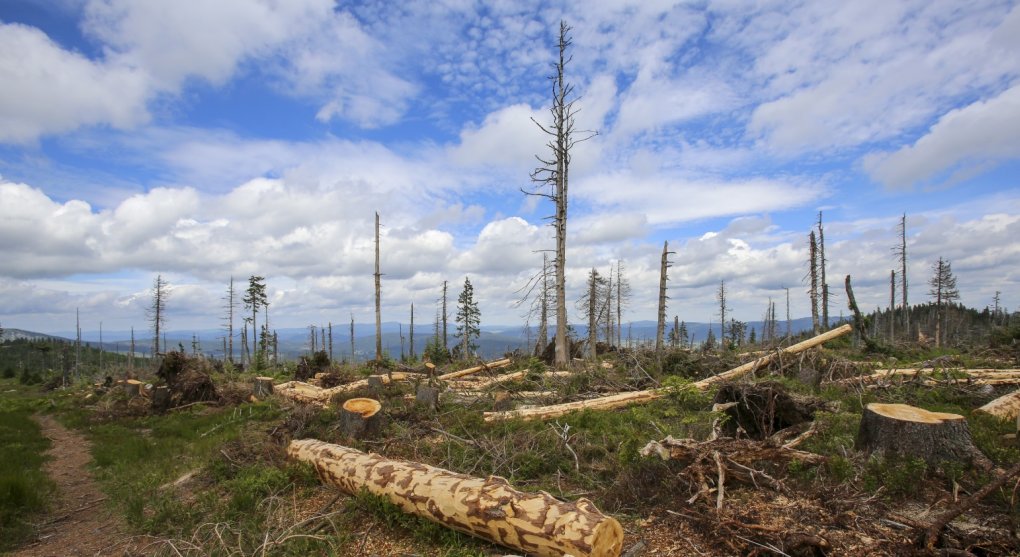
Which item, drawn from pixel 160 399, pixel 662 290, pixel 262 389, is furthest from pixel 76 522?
pixel 662 290

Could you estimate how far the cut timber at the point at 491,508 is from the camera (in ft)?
13.1

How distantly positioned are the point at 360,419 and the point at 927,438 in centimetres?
835

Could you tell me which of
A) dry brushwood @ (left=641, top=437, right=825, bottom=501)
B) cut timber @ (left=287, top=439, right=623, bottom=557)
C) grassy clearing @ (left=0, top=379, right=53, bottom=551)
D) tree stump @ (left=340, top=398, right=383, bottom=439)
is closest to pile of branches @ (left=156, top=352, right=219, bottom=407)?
grassy clearing @ (left=0, top=379, right=53, bottom=551)

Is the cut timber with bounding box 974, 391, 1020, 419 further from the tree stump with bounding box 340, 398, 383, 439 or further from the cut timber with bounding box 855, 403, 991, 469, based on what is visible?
the tree stump with bounding box 340, 398, 383, 439

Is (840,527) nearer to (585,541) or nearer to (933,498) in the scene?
(933,498)

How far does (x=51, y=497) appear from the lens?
8039 mm

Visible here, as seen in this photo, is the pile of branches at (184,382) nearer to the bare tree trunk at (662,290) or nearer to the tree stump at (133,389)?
the tree stump at (133,389)

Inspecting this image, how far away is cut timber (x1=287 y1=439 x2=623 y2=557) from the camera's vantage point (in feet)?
13.1

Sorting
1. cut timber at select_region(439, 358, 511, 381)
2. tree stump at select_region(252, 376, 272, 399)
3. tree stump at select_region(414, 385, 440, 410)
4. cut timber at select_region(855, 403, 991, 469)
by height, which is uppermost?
cut timber at select_region(855, 403, 991, 469)

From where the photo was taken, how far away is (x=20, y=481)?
7781 mm

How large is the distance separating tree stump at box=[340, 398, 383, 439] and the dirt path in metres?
3.47

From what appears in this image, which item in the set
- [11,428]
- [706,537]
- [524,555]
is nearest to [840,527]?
[706,537]

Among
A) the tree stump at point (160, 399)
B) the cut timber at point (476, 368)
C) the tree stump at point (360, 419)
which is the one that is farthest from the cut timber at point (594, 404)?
the tree stump at point (160, 399)

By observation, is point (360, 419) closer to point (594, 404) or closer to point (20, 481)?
point (594, 404)
